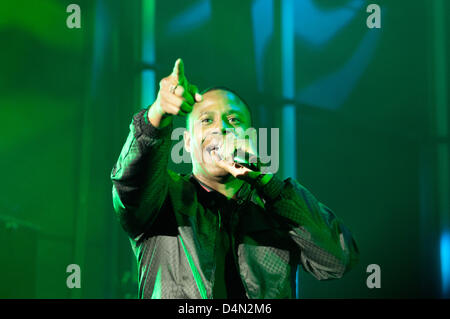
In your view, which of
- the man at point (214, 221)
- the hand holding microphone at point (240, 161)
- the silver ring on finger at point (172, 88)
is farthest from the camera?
the hand holding microphone at point (240, 161)

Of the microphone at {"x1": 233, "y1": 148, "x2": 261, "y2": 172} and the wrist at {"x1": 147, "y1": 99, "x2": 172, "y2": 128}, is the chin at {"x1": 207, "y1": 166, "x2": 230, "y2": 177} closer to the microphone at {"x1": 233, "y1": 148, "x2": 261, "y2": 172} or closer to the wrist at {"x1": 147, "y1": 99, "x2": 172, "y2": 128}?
the microphone at {"x1": 233, "y1": 148, "x2": 261, "y2": 172}

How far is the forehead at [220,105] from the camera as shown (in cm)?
169

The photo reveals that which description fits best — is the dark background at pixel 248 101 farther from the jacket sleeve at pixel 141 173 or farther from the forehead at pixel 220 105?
the jacket sleeve at pixel 141 173

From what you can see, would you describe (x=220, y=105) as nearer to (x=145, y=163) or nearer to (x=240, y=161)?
(x=240, y=161)

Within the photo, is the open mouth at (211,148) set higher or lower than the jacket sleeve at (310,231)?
higher

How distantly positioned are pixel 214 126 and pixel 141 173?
0.40 metres

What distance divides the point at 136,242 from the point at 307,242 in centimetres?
46

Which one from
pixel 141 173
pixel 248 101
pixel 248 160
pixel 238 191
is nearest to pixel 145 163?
pixel 141 173

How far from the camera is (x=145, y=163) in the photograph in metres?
1.31

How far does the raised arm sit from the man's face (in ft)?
0.86

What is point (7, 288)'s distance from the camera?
8.11 feet

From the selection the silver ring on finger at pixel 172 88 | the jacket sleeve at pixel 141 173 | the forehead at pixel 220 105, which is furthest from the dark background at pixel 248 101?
the silver ring on finger at pixel 172 88

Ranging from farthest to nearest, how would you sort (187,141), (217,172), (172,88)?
1. (187,141)
2. (217,172)
3. (172,88)
